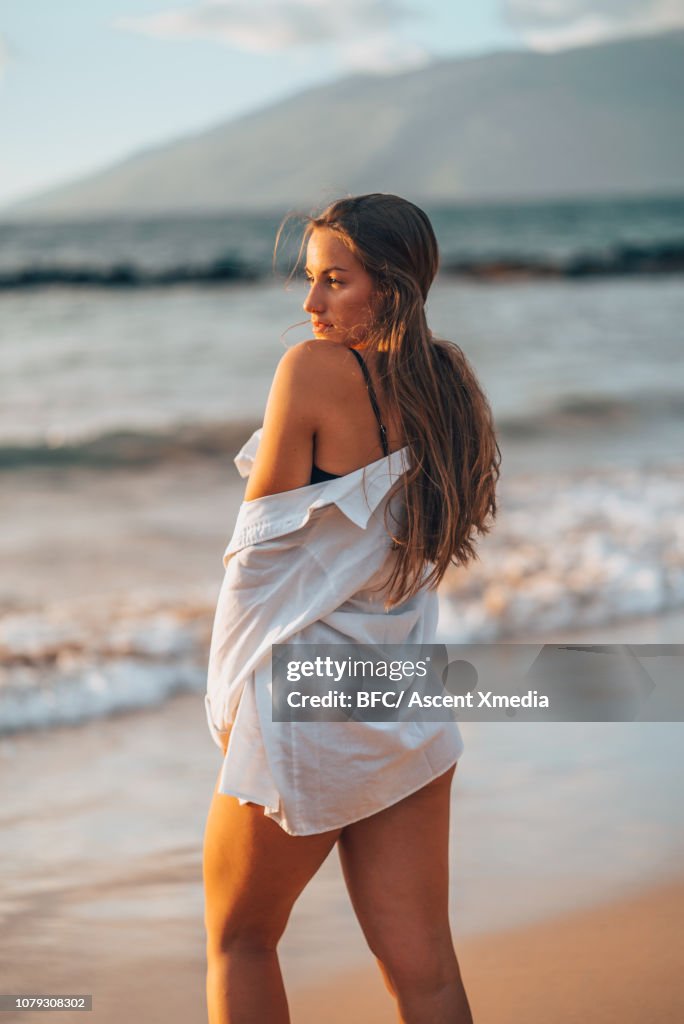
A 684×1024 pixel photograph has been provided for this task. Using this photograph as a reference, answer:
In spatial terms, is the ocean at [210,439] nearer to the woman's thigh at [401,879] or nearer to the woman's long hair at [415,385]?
the woman's long hair at [415,385]

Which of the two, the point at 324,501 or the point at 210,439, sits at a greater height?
the point at 210,439

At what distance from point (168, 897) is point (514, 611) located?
2721 millimetres

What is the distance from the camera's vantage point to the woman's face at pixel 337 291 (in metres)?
1.56

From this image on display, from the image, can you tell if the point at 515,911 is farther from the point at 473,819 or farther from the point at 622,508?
the point at 622,508

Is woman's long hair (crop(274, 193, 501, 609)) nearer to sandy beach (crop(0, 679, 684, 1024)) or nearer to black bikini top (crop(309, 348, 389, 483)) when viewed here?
black bikini top (crop(309, 348, 389, 483))

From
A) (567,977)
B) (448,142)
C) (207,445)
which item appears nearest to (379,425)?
(567,977)

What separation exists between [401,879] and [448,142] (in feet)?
155

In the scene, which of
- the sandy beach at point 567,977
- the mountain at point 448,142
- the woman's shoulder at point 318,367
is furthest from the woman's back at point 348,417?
the mountain at point 448,142

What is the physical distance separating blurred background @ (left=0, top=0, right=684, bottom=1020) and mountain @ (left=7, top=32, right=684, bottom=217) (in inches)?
11.6

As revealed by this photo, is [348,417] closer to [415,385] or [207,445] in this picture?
[415,385]

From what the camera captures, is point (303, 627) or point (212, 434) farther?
point (212, 434)

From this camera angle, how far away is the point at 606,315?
17984 mm

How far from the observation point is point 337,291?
1.58 meters

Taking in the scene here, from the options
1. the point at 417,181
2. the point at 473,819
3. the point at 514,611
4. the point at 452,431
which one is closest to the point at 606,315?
the point at 514,611
